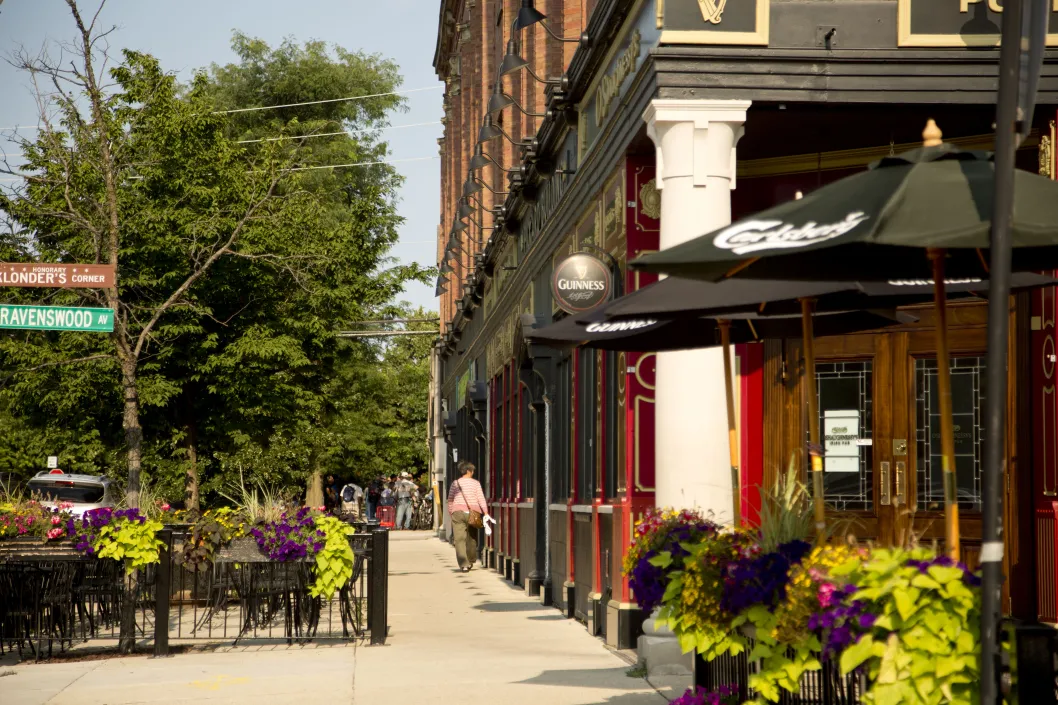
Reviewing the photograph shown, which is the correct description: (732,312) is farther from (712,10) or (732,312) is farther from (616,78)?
(616,78)

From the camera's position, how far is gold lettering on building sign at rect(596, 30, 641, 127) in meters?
12.0

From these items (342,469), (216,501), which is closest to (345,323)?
(216,501)

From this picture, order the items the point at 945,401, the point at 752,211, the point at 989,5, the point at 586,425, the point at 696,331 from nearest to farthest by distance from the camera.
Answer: the point at 945,401
the point at 696,331
the point at 989,5
the point at 752,211
the point at 586,425

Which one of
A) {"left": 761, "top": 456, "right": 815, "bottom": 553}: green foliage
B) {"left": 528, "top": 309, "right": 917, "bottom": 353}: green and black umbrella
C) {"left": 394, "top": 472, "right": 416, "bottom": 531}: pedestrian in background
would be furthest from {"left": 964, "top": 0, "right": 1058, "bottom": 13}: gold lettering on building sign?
{"left": 394, "top": 472, "right": 416, "bottom": 531}: pedestrian in background

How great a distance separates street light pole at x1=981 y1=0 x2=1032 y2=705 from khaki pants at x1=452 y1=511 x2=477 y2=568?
791 inches

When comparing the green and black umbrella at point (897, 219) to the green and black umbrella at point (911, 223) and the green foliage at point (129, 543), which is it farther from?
the green foliage at point (129, 543)

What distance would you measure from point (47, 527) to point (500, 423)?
44.3ft

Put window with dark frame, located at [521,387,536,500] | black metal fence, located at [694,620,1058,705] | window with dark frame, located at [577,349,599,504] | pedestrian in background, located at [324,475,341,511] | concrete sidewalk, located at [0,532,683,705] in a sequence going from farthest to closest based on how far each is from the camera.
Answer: pedestrian in background, located at [324,475,341,511] → window with dark frame, located at [521,387,536,500] → window with dark frame, located at [577,349,599,504] → concrete sidewalk, located at [0,532,683,705] → black metal fence, located at [694,620,1058,705]

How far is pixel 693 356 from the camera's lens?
10.8 m

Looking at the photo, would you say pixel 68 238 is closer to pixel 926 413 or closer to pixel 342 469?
pixel 926 413

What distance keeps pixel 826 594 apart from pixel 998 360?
1228 millimetres

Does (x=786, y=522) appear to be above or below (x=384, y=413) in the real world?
below

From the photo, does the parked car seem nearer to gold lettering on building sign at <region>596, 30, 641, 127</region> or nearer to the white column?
gold lettering on building sign at <region>596, 30, 641, 127</region>

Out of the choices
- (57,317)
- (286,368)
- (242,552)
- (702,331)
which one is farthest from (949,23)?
(286,368)
